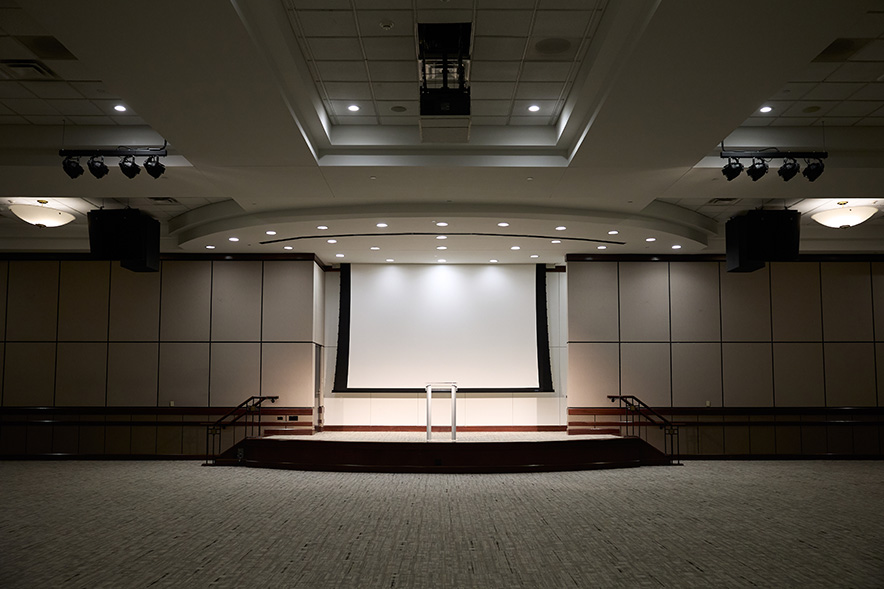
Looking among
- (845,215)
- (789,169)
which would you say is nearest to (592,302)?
(845,215)

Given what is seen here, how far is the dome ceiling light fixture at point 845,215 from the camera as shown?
10.6m

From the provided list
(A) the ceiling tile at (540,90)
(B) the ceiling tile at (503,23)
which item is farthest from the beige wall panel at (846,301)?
(B) the ceiling tile at (503,23)

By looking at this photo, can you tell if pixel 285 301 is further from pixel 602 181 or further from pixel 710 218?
pixel 710 218

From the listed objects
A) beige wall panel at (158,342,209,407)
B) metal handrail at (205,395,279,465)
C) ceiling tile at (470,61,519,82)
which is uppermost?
ceiling tile at (470,61,519,82)

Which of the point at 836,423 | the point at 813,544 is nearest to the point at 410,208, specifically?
the point at 813,544

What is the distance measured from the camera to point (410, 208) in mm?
10648

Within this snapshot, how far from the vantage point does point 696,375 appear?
13883mm

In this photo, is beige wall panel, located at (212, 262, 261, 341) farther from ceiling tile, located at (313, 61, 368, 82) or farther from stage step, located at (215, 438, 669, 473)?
ceiling tile, located at (313, 61, 368, 82)

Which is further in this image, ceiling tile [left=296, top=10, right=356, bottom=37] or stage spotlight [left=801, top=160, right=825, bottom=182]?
stage spotlight [left=801, top=160, right=825, bottom=182]

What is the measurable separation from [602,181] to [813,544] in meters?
5.04

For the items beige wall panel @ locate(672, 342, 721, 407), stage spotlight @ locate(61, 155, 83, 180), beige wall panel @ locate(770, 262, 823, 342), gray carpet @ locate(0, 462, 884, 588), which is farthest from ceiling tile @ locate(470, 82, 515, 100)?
beige wall panel @ locate(770, 262, 823, 342)

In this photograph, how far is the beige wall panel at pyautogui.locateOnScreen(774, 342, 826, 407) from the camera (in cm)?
1379

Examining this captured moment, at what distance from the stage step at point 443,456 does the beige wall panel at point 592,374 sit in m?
2.50

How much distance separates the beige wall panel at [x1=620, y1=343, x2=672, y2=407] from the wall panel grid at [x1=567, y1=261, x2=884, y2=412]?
0.02m
